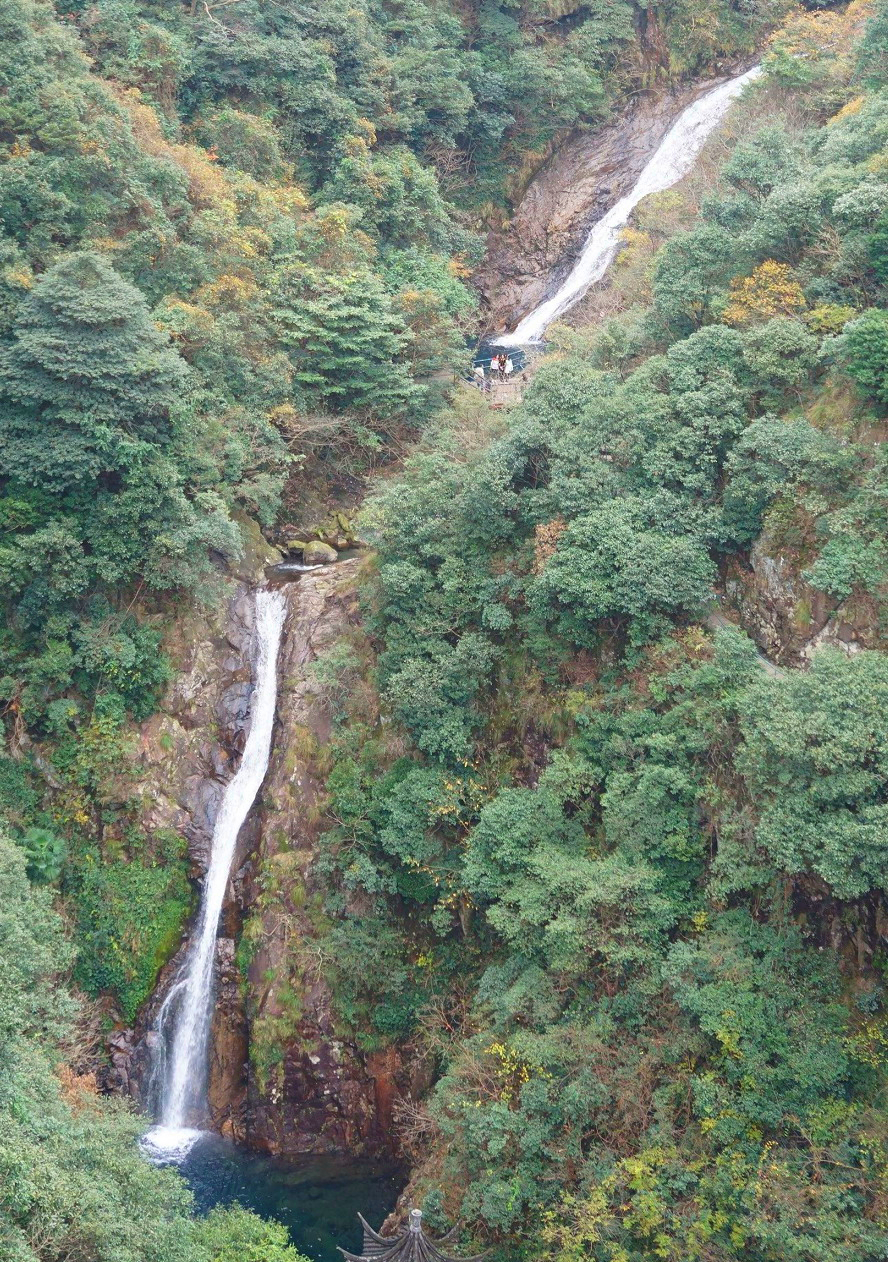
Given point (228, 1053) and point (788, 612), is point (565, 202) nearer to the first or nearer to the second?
point (788, 612)

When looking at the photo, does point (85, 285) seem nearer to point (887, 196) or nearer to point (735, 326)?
point (735, 326)

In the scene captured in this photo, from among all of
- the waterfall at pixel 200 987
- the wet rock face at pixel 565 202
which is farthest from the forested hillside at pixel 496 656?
the wet rock face at pixel 565 202

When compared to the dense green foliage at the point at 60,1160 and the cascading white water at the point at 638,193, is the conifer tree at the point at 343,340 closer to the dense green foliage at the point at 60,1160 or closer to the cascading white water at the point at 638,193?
the cascading white water at the point at 638,193

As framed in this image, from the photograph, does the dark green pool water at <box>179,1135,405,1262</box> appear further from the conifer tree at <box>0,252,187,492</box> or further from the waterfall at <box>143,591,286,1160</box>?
the conifer tree at <box>0,252,187,492</box>

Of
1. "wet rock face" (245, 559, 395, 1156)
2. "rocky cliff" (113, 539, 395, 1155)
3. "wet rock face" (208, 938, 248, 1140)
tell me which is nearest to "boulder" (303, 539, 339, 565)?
"rocky cliff" (113, 539, 395, 1155)

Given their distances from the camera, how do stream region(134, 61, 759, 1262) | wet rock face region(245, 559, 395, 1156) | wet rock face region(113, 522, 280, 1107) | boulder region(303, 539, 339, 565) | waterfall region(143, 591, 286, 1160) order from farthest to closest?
1. boulder region(303, 539, 339, 565)
2. wet rock face region(113, 522, 280, 1107)
3. waterfall region(143, 591, 286, 1160)
4. wet rock face region(245, 559, 395, 1156)
5. stream region(134, 61, 759, 1262)

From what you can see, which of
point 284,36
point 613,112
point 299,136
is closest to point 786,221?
point 299,136
